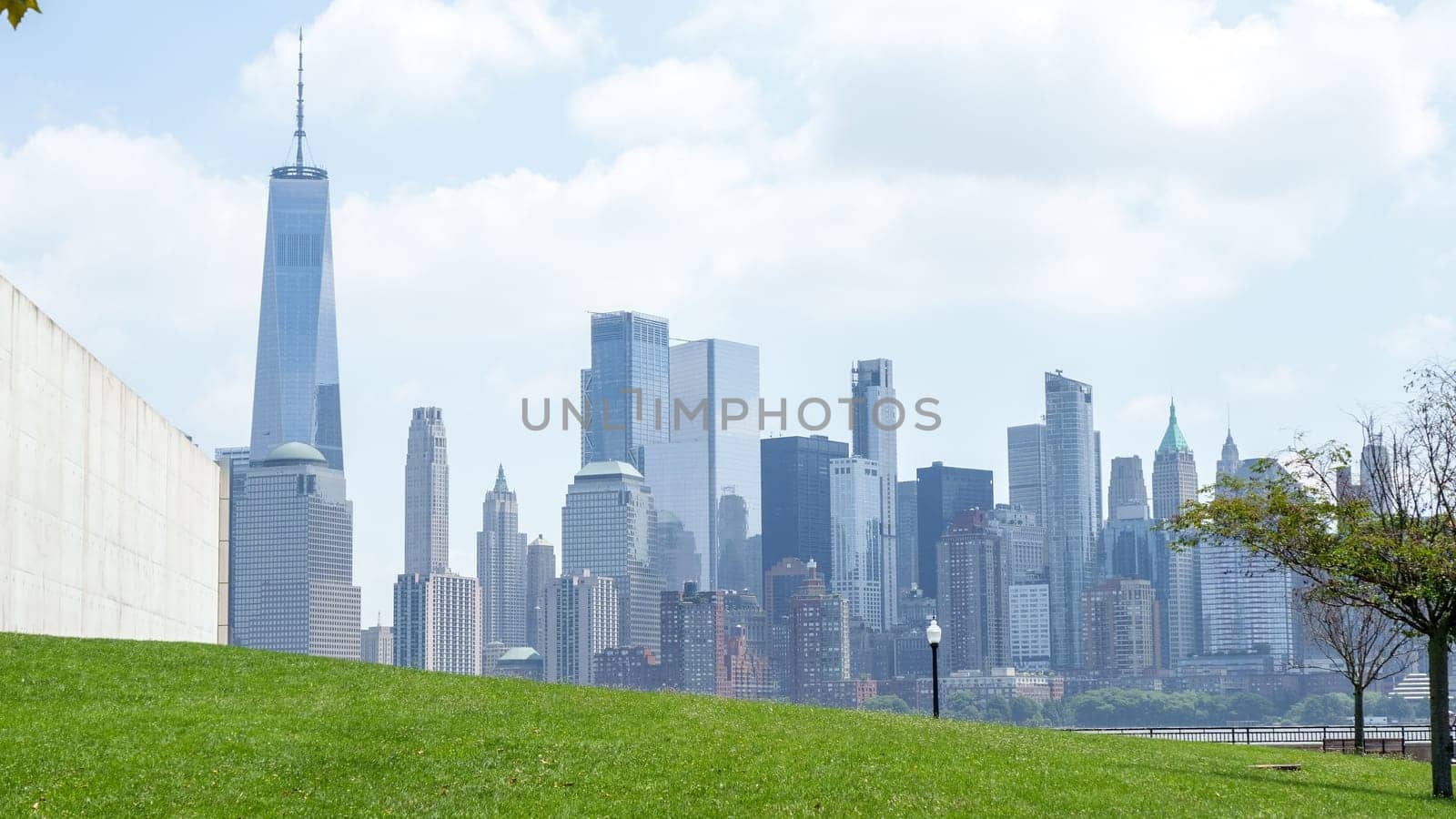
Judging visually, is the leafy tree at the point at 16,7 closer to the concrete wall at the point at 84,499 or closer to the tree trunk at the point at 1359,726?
the concrete wall at the point at 84,499

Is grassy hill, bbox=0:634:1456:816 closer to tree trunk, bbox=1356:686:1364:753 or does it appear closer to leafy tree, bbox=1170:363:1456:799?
leafy tree, bbox=1170:363:1456:799

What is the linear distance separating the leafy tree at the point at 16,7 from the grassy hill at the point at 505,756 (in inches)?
524

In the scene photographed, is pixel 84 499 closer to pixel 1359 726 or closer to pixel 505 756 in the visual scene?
pixel 505 756

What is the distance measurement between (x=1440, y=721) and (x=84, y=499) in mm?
36704

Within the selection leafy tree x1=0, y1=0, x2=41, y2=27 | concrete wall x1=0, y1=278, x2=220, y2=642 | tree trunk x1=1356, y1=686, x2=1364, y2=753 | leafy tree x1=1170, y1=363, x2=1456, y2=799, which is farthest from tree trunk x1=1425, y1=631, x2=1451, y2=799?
concrete wall x1=0, y1=278, x2=220, y2=642

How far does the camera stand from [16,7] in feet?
35.0

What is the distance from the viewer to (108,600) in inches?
2008

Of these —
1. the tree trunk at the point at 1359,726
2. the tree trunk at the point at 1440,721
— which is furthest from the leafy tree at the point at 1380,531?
the tree trunk at the point at 1359,726

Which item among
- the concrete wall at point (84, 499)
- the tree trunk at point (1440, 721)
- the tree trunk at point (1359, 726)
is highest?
the concrete wall at point (84, 499)

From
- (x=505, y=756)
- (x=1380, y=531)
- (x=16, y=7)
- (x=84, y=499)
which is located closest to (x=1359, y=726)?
(x=1380, y=531)

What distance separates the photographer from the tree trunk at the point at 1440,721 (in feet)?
99.5

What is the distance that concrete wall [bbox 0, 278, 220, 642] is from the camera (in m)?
42.2

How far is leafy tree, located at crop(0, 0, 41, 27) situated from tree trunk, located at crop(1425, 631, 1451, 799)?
86.9 ft

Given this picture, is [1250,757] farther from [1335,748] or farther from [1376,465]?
[1335,748]
